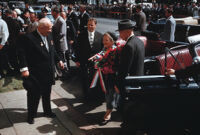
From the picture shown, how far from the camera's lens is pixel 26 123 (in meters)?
4.50

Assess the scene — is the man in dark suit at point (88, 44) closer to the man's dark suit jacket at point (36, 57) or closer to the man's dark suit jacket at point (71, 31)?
the man's dark suit jacket at point (36, 57)

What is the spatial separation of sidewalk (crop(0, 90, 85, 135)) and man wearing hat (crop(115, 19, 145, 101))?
1.40 metres

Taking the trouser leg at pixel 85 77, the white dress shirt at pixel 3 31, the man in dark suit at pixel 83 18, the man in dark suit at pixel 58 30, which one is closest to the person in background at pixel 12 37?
→ the white dress shirt at pixel 3 31

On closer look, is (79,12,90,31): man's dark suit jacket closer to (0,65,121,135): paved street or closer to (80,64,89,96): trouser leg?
(0,65,121,135): paved street

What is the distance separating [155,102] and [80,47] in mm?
2799

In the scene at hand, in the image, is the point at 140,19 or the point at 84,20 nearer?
the point at 84,20

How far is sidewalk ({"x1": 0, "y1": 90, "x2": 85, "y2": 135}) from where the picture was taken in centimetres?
420

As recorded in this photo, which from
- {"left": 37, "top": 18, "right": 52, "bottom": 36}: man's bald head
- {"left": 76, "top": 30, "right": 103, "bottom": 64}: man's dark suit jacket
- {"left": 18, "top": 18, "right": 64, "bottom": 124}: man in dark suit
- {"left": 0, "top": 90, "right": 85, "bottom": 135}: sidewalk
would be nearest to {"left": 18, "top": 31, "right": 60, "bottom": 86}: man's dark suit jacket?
{"left": 18, "top": 18, "right": 64, "bottom": 124}: man in dark suit

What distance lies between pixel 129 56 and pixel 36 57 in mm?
1781

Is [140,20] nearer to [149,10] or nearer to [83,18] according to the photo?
[83,18]

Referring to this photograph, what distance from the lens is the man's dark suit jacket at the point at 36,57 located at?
4.16 meters

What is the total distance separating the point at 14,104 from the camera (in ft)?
17.8

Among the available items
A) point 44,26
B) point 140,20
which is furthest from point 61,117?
point 140,20

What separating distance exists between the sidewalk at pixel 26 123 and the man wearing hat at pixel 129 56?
4.58ft
